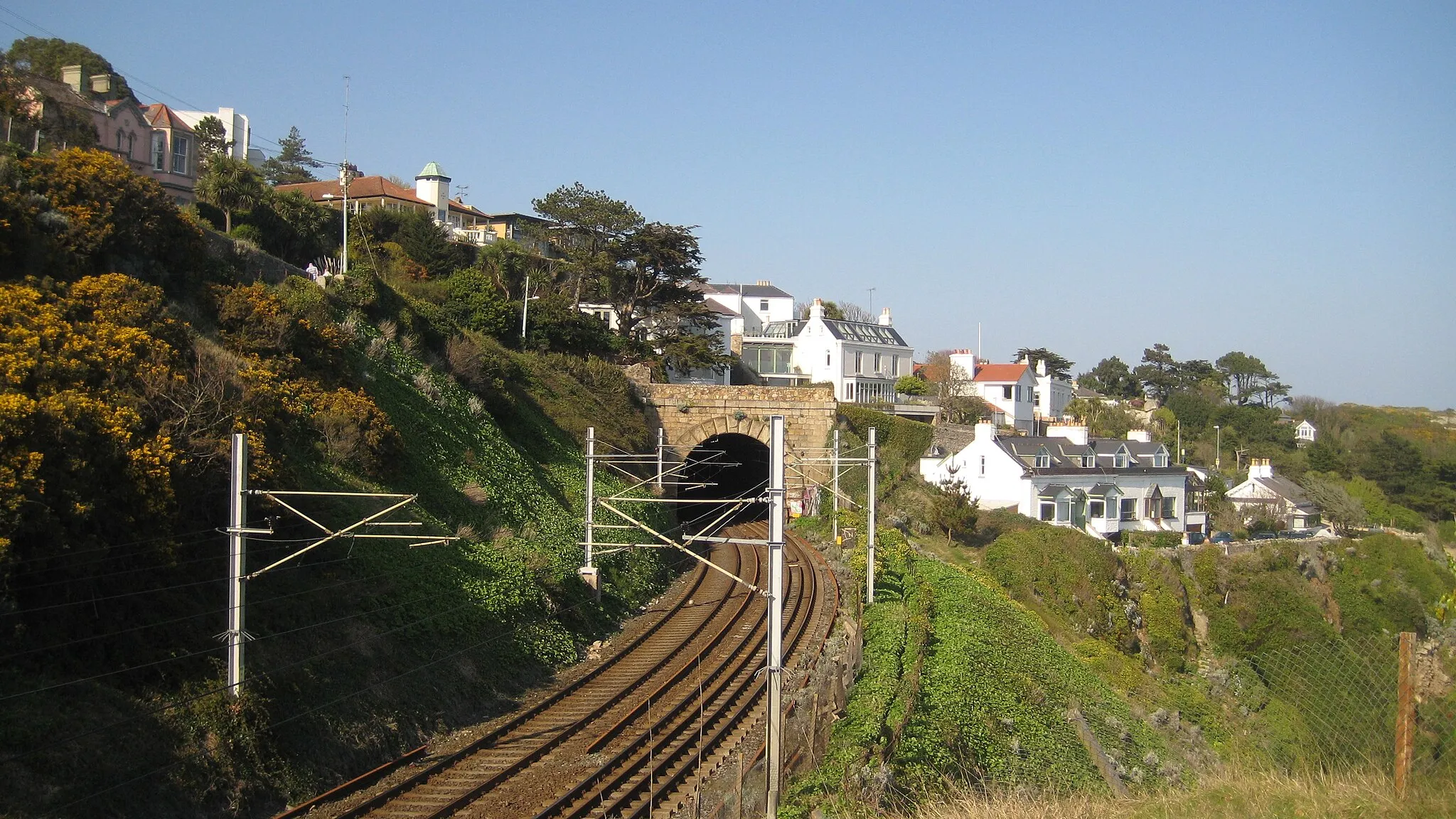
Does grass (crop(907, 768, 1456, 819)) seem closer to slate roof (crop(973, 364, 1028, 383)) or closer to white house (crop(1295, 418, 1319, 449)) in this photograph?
slate roof (crop(973, 364, 1028, 383))

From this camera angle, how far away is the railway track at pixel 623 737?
11258 mm

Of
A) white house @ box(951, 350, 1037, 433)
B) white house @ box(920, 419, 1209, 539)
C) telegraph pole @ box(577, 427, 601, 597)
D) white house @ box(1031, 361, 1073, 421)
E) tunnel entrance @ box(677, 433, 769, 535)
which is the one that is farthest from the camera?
white house @ box(1031, 361, 1073, 421)

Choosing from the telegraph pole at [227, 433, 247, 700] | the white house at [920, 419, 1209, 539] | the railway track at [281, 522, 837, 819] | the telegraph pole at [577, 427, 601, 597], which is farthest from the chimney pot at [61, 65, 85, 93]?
the white house at [920, 419, 1209, 539]

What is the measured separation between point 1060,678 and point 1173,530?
22.4 meters

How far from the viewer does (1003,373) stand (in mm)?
55312

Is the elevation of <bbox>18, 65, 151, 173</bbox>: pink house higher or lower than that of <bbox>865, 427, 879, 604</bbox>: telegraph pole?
higher

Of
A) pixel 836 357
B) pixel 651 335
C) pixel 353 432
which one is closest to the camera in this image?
pixel 353 432

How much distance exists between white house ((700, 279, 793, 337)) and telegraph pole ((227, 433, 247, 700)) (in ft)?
183

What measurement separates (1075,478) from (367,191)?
35.2 m

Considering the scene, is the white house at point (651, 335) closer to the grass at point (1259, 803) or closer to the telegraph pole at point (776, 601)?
the telegraph pole at point (776, 601)

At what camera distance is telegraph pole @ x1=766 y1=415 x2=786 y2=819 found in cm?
1022

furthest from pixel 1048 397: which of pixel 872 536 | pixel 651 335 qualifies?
pixel 872 536

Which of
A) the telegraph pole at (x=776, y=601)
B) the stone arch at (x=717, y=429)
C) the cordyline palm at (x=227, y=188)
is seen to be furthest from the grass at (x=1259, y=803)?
the stone arch at (x=717, y=429)

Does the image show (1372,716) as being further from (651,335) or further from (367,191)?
(367,191)
